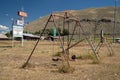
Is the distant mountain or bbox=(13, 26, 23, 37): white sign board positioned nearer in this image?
bbox=(13, 26, 23, 37): white sign board

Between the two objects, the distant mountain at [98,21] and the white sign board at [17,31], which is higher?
the distant mountain at [98,21]

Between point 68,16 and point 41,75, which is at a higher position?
point 68,16

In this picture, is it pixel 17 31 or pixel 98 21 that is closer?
pixel 17 31

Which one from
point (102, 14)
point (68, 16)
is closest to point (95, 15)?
point (102, 14)

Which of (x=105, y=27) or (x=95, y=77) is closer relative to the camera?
(x=95, y=77)

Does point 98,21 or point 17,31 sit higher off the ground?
point 98,21

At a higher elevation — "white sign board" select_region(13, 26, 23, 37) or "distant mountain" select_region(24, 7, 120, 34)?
"distant mountain" select_region(24, 7, 120, 34)

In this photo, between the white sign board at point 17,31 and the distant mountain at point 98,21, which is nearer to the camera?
the white sign board at point 17,31

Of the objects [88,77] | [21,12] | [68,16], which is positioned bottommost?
[88,77]

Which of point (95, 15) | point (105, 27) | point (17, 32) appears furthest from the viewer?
point (95, 15)

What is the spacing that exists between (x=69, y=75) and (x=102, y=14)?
182 metres

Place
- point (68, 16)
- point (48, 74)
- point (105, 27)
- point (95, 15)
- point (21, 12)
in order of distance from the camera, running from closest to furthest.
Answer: point (48, 74)
point (68, 16)
point (21, 12)
point (105, 27)
point (95, 15)

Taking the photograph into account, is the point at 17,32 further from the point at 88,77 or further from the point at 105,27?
the point at 105,27

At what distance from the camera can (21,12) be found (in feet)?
160
